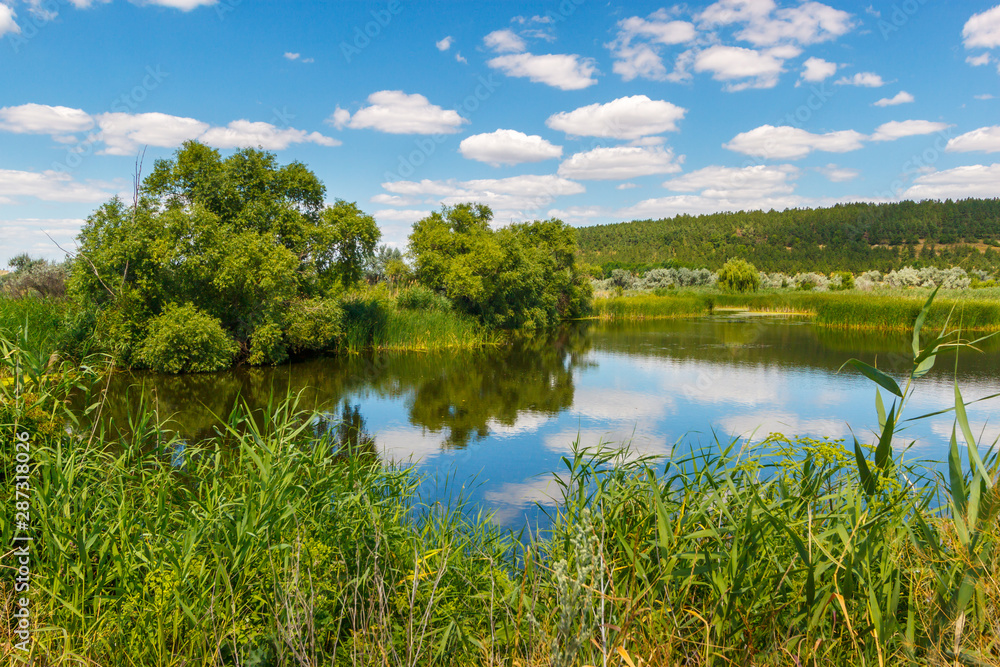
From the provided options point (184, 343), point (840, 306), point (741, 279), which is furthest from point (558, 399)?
point (741, 279)

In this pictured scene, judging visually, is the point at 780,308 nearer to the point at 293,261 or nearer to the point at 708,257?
the point at 293,261

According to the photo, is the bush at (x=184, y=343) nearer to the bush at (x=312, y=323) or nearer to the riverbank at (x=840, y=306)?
the bush at (x=312, y=323)

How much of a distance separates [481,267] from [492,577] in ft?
51.5

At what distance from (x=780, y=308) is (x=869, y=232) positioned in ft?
129

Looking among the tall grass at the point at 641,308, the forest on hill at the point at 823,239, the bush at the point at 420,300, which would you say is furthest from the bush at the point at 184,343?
the forest on hill at the point at 823,239

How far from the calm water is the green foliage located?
293 centimetres

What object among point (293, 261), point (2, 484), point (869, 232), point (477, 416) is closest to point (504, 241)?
point (293, 261)

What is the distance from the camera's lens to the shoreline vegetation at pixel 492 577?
188cm

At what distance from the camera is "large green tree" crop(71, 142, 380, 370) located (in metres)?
10.4

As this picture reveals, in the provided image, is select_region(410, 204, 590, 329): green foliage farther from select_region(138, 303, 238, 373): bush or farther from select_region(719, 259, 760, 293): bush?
select_region(719, 259, 760, 293): bush

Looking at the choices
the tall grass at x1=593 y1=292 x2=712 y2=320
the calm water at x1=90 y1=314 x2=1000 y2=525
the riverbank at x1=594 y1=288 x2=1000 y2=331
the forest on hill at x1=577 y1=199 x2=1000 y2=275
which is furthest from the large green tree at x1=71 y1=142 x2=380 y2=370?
the forest on hill at x1=577 y1=199 x2=1000 y2=275

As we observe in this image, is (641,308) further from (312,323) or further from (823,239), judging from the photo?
(823,239)

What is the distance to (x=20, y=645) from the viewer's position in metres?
2.12

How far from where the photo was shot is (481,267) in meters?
17.7
